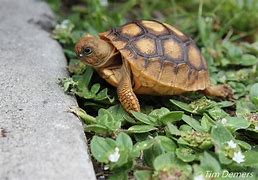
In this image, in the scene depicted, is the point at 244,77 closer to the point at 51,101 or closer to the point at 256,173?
the point at 256,173

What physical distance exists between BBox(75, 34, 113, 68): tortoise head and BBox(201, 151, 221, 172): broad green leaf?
958 mm

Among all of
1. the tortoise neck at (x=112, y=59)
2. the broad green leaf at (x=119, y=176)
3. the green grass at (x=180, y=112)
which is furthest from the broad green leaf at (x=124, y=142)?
the tortoise neck at (x=112, y=59)

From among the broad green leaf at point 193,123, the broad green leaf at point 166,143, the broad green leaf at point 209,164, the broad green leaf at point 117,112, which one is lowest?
the broad green leaf at point 117,112

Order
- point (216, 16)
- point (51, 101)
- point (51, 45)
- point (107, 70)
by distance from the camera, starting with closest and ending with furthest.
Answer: point (51, 101) < point (107, 70) < point (51, 45) < point (216, 16)

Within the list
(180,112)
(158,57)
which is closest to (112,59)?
(158,57)

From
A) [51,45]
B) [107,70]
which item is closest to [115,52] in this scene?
[107,70]

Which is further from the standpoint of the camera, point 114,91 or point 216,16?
point 216,16

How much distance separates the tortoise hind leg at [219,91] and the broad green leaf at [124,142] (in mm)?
978

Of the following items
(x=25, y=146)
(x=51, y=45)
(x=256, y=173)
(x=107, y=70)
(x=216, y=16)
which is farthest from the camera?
(x=216, y=16)

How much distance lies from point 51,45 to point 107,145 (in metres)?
1.22

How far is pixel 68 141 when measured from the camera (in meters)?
1.92

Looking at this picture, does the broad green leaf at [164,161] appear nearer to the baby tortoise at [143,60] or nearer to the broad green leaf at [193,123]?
the broad green leaf at [193,123]

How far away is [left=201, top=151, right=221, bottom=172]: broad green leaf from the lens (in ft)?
6.09

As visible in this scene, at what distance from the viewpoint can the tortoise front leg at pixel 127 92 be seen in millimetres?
2400
